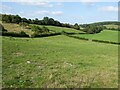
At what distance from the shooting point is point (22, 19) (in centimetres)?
10038

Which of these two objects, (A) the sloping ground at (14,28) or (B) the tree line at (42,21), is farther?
(B) the tree line at (42,21)

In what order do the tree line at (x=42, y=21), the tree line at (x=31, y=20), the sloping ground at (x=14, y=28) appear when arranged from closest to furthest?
1. the sloping ground at (x=14, y=28)
2. the tree line at (x=31, y=20)
3. the tree line at (x=42, y=21)

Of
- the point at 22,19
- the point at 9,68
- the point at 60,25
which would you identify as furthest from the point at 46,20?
the point at 9,68

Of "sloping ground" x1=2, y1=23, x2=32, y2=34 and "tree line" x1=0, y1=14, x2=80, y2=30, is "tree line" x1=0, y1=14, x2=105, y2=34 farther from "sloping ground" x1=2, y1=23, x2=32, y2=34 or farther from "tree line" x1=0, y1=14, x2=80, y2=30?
"sloping ground" x1=2, y1=23, x2=32, y2=34

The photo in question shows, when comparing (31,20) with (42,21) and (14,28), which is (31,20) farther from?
(14,28)

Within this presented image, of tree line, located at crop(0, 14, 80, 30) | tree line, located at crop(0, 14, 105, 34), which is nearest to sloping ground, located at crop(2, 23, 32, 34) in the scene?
tree line, located at crop(0, 14, 80, 30)

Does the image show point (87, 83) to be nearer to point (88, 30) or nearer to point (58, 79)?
point (58, 79)

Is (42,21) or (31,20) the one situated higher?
(31,20)

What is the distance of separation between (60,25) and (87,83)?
10824 centimetres

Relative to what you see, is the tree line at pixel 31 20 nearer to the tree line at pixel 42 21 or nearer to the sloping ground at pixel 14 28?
the tree line at pixel 42 21

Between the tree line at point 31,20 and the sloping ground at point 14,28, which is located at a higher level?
the tree line at point 31,20

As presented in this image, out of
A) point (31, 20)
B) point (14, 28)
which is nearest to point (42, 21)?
point (31, 20)

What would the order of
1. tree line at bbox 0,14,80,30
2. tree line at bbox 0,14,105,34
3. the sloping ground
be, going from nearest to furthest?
the sloping ground → tree line at bbox 0,14,80,30 → tree line at bbox 0,14,105,34

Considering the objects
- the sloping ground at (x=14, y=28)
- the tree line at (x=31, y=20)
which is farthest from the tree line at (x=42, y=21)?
the sloping ground at (x=14, y=28)
